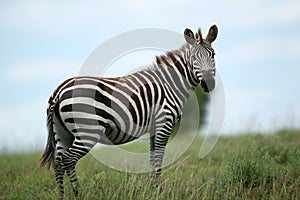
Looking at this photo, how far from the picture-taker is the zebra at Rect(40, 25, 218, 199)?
616 cm

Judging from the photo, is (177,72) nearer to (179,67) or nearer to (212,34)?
(179,67)

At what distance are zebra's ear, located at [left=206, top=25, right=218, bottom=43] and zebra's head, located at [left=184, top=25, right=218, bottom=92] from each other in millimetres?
141

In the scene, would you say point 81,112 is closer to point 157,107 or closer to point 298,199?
point 157,107

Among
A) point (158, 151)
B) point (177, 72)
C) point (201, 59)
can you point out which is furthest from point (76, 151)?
point (201, 59)

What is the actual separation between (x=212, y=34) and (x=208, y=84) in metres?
0.99

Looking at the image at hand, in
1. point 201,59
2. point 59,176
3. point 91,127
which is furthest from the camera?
point 201,59

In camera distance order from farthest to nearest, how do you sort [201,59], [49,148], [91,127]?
[201,59], [49,148], [91,127]

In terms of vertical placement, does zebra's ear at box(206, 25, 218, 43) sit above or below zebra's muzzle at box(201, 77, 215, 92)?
above

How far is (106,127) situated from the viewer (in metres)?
6.32

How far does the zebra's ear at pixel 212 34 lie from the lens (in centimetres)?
730

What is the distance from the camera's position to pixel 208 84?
22.6 ft

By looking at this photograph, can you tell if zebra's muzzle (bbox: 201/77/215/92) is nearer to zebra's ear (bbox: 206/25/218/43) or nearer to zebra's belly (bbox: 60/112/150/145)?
zebra's ear (bbox: 206/25/218/43)

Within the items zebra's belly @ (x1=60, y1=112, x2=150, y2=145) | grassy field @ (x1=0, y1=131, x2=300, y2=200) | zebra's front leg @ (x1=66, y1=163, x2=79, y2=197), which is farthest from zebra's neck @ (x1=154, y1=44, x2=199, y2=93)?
zebra's front leg @ (x1=66, y1=163, x2=79, y2=197)

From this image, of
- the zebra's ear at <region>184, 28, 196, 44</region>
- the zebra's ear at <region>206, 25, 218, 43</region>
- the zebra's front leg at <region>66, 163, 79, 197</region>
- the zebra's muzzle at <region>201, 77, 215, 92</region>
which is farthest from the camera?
the zebra's ear at <region>206, 25, 218, 43</region>
